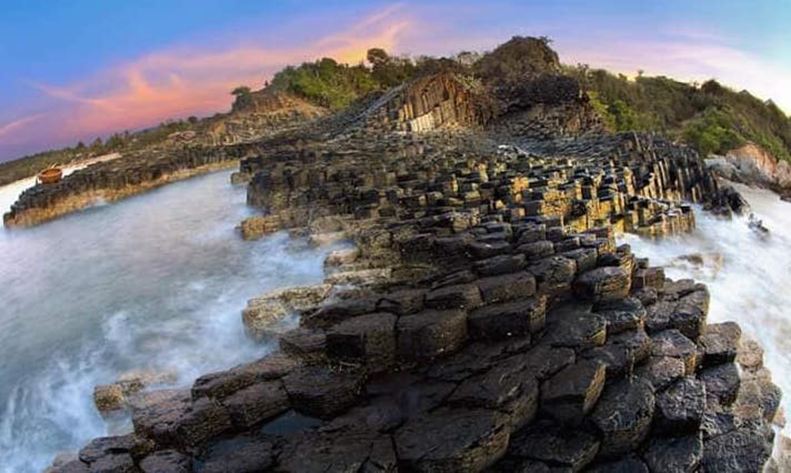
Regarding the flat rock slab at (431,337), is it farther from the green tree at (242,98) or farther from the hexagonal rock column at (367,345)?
the green tree at (242,98)

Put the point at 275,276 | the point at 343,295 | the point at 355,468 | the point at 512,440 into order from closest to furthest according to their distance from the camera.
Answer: the point at 355,468 → the point at 512,440 → the point at 343,295 → the point at 275,276

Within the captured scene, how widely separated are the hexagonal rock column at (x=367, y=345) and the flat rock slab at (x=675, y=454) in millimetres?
2099

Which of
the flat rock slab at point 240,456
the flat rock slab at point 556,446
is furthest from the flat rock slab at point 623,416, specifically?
the flat rock slab at point 240,456

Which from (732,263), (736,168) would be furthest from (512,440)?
(736,168)

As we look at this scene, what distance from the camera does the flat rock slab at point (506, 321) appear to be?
5188mm

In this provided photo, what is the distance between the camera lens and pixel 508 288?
5.62 meters

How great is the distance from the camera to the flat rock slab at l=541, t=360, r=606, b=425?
14.4 ft

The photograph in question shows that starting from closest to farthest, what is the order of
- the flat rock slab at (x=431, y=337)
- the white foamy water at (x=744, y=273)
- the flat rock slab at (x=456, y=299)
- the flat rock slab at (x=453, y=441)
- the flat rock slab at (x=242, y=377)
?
the flat rock slab at (x=453, y=441) < the flat rock slab at (x=242, y=377) < the flat rock slab at (x=431, y=337) < the flat rock slab at (x=456, y=299) < the white foamy water at (x=744, y=273)

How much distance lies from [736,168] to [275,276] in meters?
27.0

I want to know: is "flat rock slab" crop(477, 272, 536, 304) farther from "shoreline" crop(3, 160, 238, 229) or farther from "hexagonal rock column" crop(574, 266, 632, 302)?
"shoreline" crop(3, 160, 238, 229)

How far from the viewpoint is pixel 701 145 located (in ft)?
115

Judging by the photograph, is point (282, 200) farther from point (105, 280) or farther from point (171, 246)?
point (105, 280)

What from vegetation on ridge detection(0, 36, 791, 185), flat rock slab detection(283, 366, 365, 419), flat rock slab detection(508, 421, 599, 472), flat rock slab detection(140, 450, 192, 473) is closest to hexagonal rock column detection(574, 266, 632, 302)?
flat rock slab detection(508, 421, 599, 472)

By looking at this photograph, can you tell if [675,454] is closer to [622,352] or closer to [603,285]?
[622,352]
